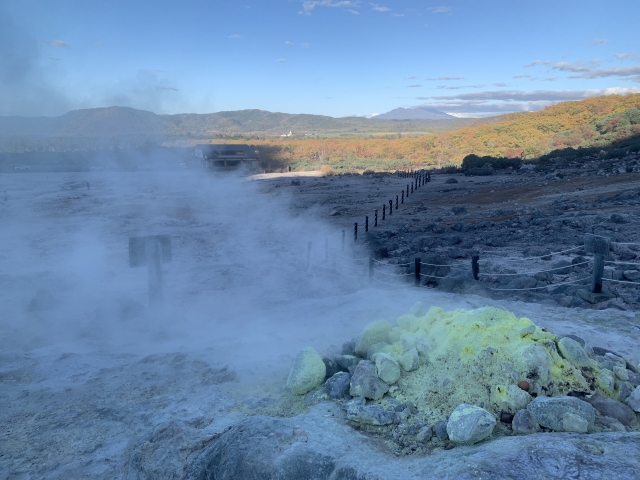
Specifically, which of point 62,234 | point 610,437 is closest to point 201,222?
point 62,234

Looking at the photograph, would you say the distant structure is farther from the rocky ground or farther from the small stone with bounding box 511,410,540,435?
the small stone with bounding box 511,410,540,435

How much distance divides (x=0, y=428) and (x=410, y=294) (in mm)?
4536

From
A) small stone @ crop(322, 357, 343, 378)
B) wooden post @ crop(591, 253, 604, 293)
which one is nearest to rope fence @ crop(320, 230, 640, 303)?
wooden post @ crop(591, 253, 604, 293)

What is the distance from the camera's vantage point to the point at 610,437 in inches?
107

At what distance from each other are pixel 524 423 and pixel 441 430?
49cm

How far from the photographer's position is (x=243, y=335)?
5.77 metres

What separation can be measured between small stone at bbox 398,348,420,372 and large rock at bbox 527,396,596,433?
893 millimetres

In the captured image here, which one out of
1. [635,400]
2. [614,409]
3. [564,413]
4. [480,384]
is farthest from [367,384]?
[635,400]

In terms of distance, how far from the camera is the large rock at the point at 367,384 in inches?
141

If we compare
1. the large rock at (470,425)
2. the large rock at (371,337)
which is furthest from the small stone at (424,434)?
the large rock at (371,337)

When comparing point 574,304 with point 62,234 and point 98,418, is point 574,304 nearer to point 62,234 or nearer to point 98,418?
point 98,418

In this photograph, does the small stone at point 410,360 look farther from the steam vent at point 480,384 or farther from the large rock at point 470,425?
the large rock at point 470,425

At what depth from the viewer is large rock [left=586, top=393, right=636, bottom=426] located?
119 inches

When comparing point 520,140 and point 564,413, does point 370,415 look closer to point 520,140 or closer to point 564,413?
point 564,413
